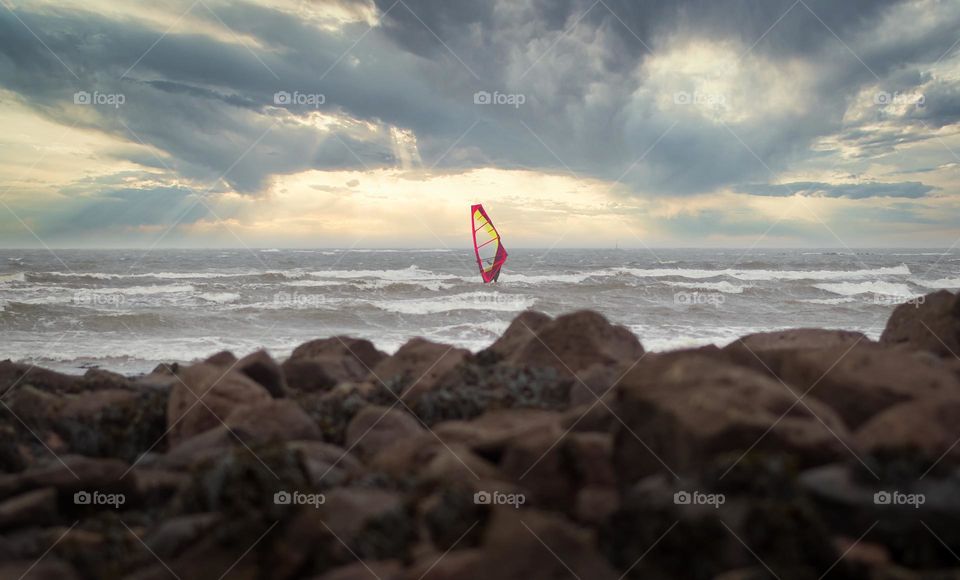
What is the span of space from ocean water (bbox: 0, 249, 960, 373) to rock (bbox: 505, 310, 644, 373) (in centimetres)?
480

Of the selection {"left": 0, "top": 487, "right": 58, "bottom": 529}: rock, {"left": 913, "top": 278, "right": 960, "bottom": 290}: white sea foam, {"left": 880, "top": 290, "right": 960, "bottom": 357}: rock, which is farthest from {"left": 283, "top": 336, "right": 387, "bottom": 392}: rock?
{"left": 913, "top": 278, "right": 960, "bottom": 290}: white sea foam

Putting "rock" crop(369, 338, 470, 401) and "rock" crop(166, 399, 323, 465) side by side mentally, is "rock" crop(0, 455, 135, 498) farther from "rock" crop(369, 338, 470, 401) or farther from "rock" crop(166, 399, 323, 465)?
"rock" crop(369, 338, 470, 401)

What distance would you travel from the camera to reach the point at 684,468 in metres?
3.06

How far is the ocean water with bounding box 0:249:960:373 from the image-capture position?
1313 centimetres

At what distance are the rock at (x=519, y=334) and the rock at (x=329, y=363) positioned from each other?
1.39 metres

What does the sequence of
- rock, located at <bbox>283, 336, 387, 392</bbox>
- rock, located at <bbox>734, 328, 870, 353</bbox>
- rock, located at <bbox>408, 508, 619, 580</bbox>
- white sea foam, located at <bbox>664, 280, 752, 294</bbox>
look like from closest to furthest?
rock, located at <bbox>408, 508, 619, 580</bbox>
rock, located at <bbox>283, 336, 387, 392</bbox>
rock, located at <bbox>734, 328, 870, 353</bbox>
white sea foam, located at <bbox>664, 280, 752, 294</bbox>

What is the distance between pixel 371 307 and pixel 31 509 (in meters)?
16.6

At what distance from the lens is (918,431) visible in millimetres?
3156

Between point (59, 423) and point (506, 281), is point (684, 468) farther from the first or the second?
point (506, 281)

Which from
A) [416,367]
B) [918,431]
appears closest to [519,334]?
[416,367]

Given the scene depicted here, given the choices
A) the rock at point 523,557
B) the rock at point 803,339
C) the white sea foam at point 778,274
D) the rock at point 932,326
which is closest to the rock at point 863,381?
the rock at point 523,557

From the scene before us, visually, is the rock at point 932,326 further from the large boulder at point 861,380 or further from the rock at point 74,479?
the rock at point 74,479

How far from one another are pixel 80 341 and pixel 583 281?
21.2 m

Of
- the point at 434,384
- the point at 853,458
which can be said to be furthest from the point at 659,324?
the point at 853,458
